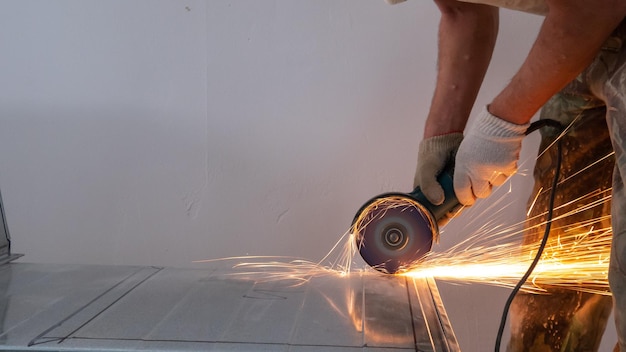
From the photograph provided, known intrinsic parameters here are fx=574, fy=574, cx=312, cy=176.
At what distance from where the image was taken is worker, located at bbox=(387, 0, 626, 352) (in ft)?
3.18

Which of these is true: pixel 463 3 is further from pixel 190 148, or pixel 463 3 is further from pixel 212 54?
pixel 190 148

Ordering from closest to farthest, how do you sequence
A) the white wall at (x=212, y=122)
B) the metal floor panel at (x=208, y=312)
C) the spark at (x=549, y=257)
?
the metal floor panel at (x=208, y=312)
the spark at (x=549, y=257)
the white wall at (x=212, y=122)

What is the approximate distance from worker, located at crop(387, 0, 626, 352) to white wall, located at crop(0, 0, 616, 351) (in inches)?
14.1

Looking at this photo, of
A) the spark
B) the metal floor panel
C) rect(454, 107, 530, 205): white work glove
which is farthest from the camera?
the spark

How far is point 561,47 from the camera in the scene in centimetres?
100

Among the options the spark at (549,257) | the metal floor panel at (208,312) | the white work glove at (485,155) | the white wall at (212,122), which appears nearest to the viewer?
the metal floor panel at (208,312)

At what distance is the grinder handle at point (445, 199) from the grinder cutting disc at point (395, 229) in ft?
0.08

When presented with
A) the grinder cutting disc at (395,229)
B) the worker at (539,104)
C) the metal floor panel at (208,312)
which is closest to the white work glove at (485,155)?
the worker at (539,104)

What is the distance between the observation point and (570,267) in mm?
1412

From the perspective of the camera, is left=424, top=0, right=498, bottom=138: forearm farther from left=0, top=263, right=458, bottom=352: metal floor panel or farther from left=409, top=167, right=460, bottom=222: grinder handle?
left=0, top=263, right=458, bottom=352: metal floor panel

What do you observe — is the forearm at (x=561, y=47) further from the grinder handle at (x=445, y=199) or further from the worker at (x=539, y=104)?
the grinder handle at (x=445, y=199)

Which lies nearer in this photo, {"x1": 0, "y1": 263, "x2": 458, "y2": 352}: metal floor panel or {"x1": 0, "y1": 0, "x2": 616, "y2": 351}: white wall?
{"x1": 0, "y1": 263, "x2": 458, "y2": 352}: metal floor panel

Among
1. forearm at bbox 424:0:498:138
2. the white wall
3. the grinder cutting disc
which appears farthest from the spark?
the white wall

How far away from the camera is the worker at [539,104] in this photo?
969mm
